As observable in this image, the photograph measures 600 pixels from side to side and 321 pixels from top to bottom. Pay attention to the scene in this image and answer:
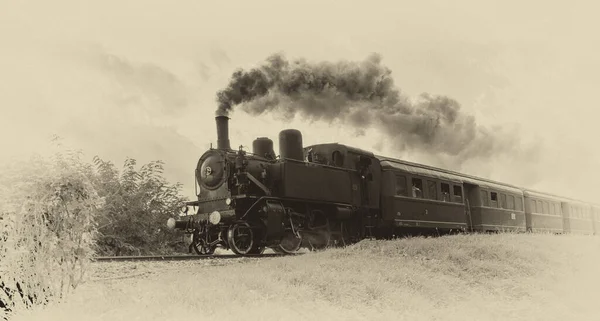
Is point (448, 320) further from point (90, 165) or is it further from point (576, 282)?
point (90, 165)

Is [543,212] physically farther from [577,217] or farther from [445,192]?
[445,192]

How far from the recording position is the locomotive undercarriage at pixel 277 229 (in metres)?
11.3

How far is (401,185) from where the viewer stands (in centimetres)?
1466

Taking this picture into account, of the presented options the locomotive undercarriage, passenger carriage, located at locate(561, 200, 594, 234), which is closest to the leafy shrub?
the locomotive undercarriage

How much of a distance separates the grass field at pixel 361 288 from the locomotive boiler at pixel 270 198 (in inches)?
91.7

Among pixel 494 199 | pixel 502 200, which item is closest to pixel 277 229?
pixel 494 199

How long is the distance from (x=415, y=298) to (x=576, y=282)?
4.53 metres

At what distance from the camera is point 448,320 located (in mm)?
6203

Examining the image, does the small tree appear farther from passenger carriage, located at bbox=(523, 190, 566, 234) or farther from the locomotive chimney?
passenger carriage, located at bbox=(523, 190, 566, 234)

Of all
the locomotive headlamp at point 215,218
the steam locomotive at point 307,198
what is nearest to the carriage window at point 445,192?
the steam locomotive at point 307,198

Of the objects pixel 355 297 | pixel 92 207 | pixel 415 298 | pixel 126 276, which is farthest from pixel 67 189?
pixel 415 298

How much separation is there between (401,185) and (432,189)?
1.76 metres

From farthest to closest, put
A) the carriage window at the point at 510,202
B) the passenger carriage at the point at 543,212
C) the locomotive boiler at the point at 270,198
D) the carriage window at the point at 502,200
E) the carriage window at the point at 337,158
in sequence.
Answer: the passenger carriage at the point at 543,212 < the carriage window at the point at 510,202 < the carriage window at the point at 502,200 < the carriage window at the point at 337,158 < the locomotive boiler at the point at 270,198

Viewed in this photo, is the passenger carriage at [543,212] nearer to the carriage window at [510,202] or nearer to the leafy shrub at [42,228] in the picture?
the carriage window at [510,202]
